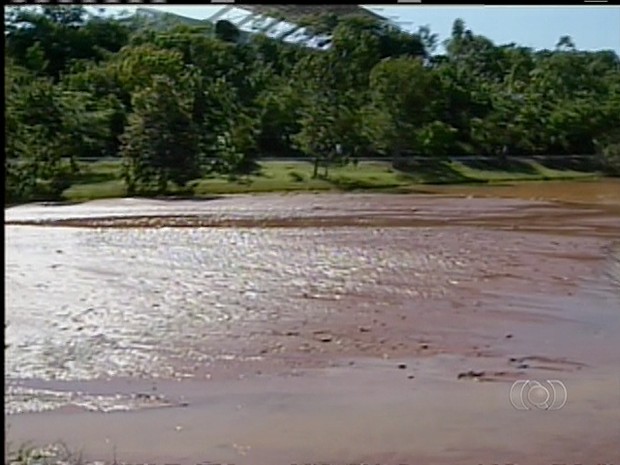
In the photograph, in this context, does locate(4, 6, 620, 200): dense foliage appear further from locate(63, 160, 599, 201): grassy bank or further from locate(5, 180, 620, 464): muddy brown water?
locate(5, 180, 620, 464): muddy brown water

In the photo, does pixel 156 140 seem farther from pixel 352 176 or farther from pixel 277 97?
pixel 352 176

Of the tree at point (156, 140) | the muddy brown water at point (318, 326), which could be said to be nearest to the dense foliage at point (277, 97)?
the tree at point (156, 140)

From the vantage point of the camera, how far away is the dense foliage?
2.38m

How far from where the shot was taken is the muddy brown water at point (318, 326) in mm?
2326

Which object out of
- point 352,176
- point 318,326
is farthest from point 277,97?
point 318,326

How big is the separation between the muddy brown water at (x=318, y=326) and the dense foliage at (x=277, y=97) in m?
0.14

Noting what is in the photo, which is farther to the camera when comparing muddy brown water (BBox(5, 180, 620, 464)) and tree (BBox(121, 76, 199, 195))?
tree (BBox(121, 76, 199, 195))

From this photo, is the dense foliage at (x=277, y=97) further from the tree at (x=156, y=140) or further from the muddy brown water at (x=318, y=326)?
the muddy brown water at (x=318, y=326)

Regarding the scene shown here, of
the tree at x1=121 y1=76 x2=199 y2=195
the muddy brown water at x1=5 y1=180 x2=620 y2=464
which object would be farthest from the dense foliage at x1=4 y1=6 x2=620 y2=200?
the muddy brown water at x1=5 y1=180 x2=620 y2=464

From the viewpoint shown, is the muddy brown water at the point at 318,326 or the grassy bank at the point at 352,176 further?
the grassy bank at the point at 352,176

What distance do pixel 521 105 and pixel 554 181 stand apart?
0.24 metres

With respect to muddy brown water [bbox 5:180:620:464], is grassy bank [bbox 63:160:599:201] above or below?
above

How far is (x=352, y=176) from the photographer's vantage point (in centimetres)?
258

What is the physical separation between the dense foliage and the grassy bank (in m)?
0.03
